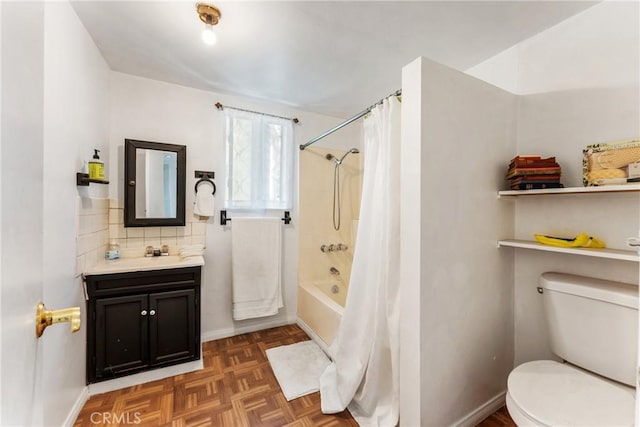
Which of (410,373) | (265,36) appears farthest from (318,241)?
(265,36)

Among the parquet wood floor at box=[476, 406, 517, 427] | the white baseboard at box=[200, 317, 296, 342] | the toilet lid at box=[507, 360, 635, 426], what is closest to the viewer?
the toilet lid at box=[507, 360, 635, 426]

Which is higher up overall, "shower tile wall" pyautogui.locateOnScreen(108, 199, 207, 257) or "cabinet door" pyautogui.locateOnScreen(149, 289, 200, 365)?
"shower tile wall" pyautogui.locateOnScreen(108, 199, 207, 257)

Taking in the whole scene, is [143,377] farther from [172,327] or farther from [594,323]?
[594,323]

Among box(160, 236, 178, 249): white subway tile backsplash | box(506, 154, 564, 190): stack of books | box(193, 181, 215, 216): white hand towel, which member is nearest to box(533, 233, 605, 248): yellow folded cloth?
box(506, 154, 564, 190): stack of books

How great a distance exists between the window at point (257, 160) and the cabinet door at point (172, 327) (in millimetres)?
965

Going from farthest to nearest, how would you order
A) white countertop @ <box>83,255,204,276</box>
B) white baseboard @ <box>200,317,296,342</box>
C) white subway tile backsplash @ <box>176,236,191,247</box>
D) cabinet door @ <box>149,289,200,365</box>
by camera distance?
white baseboard @ <box>200,317,296,342</box> → white subway tile backsplash @ <box>176,236,191,247</box> → cabinet door @ <box>149,289,200,365</box> → white countertop @ <box>83,255,204,276</box>

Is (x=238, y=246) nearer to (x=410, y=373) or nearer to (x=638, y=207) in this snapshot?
(x=410, y=373)

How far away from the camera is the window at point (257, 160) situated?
2586 millimetres

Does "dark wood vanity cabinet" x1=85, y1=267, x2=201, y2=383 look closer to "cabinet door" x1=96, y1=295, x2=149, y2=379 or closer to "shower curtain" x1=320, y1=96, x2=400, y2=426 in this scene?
"cabinet door" x1=96, y1=295, x2=149, y2=379

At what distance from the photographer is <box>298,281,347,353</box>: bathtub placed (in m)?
2.26

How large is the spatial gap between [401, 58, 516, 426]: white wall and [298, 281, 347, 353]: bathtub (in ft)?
2.97

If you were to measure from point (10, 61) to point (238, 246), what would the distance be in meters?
2.20

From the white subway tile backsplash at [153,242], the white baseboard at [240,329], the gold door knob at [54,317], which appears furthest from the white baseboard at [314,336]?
the gold door knob at [54,317]

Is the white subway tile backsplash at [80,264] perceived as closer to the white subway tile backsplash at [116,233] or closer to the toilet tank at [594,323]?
the white subway tile backsplash at [116,233]
